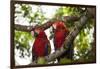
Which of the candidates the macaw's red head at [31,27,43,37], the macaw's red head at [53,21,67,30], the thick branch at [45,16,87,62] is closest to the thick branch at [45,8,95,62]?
the thick branch at [45,16,87,62]

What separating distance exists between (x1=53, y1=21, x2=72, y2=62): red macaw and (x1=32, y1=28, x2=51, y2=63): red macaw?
0.10 metres

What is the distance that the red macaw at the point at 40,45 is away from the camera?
1967 mm

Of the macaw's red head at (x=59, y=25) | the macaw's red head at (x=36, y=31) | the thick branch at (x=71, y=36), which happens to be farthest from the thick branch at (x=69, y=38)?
the macaw's red head at (x=36, y=31)

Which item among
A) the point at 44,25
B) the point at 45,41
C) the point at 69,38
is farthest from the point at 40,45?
the point at 69,38

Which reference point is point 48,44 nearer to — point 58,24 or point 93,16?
point 58,24

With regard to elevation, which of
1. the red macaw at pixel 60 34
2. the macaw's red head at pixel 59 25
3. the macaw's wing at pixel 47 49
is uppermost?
the macaw's red head at pixel 59 25

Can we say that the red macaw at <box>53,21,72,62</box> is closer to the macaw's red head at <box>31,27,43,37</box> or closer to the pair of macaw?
the pair of macaw

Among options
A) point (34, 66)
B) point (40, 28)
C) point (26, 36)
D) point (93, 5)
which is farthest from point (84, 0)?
point (34, 66)

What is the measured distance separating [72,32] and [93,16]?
30 cm

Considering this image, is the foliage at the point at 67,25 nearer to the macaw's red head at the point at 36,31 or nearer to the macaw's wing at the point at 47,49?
the macaw's red head at the point at 36,31

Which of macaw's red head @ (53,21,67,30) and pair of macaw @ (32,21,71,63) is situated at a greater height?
Answer: macaw's red head @ (53,21,67,30)

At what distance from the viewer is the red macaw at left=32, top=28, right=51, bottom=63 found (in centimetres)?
197

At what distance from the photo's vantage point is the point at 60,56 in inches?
80.7

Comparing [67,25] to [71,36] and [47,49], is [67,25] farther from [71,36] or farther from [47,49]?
[47,49]
